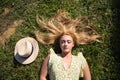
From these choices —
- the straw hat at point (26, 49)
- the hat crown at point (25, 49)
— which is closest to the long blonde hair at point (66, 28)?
the straw hat at point (26, 49)

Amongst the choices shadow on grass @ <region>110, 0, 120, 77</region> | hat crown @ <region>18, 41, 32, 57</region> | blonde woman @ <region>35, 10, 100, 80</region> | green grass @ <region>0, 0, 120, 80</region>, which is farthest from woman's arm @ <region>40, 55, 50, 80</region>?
shadow on grass @ <region>110, 0, 120, 77</region>

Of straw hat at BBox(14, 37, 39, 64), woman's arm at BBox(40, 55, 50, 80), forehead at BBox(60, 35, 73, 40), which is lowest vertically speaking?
woman's arm at BBox(40, 55, 50, 80)

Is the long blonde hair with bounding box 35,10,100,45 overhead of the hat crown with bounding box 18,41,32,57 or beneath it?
overhead

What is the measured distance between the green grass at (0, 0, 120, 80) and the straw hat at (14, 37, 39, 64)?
68 millimetres

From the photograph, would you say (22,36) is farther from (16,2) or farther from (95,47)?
(95,47)

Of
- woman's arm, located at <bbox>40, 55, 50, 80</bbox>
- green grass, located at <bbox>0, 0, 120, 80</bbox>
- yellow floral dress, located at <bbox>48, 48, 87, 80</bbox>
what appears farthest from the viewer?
green grass, located at <bbox>0, 0, 120, 80</bbox>

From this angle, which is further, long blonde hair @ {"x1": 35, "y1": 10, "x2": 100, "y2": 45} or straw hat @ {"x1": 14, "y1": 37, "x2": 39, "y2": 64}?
long blonde hair @ {"x1": 35, "y1": 10, "x2": 100, "y2": 45}

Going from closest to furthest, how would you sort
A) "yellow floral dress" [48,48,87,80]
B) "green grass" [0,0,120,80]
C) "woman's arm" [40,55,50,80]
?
"yellow floral dress" [48,48,87,80] < "woman's arm" [40,55,50,80] < "green grass" [0,0,120,80]

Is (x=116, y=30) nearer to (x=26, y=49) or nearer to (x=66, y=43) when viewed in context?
(x=66, y=43)

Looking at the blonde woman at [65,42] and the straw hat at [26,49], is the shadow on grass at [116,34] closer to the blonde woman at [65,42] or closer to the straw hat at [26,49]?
the blonde woman at [65,42]

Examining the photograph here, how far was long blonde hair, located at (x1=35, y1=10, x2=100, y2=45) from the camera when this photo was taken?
4.71m

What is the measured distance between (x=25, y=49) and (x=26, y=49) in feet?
0.05

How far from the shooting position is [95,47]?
4.75m

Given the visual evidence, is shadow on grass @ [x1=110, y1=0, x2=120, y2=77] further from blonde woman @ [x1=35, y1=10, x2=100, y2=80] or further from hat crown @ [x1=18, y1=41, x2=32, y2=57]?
hat crown @ [x1=18, y1=41, x2=32, y2=57]
